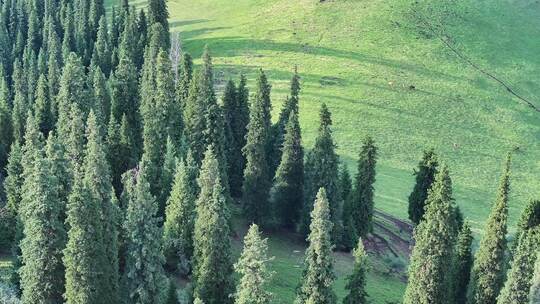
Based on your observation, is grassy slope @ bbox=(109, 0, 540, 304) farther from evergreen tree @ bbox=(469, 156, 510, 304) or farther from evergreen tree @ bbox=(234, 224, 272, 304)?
evergreen tree @ bbox=(234, 224, 272, 304)

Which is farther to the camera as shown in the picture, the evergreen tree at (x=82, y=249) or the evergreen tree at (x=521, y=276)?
the evergreen tree at (x=521, y=276)

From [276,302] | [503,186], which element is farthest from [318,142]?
[503,186]

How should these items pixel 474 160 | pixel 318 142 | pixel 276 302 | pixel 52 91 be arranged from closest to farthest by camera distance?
pixel 276 302 → pixel 318 142 → pixel 52 91 → pixel 474 160

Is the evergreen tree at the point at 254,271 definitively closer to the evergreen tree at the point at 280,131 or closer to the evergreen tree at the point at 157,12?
the evergreen tree at the point at 280,131

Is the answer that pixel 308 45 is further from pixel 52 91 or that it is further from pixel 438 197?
pixel 438 197

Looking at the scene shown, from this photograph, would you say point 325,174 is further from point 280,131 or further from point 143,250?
point 143,250

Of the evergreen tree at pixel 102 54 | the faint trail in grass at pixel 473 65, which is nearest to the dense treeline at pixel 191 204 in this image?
the evergreen tree at pixel 102 54

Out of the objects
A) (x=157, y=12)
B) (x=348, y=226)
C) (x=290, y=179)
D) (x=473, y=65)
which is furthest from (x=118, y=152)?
(x=473, y=65)
